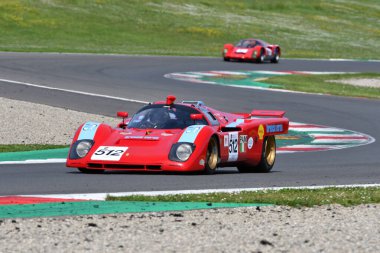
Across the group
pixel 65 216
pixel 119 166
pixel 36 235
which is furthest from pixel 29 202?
pixel 119 166

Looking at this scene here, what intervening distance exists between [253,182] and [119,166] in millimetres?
1656

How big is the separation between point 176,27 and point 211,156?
4609 centimetres

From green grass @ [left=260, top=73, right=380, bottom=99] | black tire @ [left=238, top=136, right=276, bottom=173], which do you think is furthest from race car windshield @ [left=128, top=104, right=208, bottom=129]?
green grass @ [left=260, top=73, right=380, bottom=99]

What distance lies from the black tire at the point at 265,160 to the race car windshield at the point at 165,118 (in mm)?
1261

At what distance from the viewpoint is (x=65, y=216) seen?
929 cm

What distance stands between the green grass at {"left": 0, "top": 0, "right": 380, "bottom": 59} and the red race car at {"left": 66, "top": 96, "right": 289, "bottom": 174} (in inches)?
1102

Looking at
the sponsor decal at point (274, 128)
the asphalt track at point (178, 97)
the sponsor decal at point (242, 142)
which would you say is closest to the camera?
the asphalt track at point (178, 97)

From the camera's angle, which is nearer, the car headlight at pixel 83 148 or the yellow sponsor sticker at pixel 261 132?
the car headlight at pixel 83 148

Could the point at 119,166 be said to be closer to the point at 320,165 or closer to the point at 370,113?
the point at 320,165

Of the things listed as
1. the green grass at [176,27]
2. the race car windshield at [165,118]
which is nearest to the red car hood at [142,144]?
the race car windshield at [165,118]

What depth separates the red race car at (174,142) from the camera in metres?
13.2

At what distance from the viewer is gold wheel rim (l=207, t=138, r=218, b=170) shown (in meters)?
13.6

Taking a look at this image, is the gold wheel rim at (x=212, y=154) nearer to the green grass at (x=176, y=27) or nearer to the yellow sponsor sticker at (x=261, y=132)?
the yellow sponsor sticker at (x=261, y=132)

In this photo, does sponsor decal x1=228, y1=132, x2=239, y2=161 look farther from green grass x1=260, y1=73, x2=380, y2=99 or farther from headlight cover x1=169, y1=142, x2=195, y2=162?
green grass x1=260, y1=73, x2=380, y2=99
